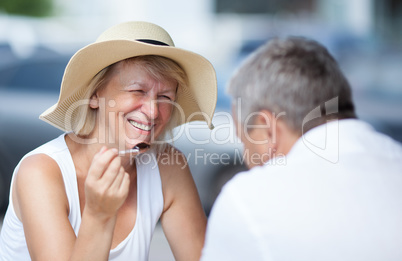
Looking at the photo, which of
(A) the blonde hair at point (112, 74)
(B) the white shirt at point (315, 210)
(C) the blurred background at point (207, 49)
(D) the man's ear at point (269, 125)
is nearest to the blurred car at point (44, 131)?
(C) the blurred background at point (207, 49)

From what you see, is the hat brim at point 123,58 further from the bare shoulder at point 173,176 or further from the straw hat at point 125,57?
the bare shoulder at point 173,176

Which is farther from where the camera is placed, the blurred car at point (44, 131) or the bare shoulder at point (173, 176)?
the blurred car at point (44, 131)

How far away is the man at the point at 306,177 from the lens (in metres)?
1.29

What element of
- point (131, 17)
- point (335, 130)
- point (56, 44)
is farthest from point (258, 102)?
point (131, 17)

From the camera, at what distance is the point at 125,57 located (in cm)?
190

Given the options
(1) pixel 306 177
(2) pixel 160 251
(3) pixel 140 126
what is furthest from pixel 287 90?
(2) pixel 160 251

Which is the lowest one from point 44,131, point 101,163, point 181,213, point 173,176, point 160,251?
point 160,251

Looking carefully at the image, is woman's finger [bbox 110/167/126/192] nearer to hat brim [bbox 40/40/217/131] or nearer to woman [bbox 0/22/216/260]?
woman [bbox 0/22/216/260]

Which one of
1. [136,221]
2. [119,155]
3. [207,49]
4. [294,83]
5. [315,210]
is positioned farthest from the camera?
[207,49]

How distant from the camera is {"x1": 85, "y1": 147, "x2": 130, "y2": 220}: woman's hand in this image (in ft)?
4.90

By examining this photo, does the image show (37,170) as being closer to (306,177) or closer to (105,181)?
(105,181)

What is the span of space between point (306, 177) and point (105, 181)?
514 millimetres

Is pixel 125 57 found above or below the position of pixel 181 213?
above

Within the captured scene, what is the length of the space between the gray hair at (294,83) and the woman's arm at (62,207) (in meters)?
0.41
